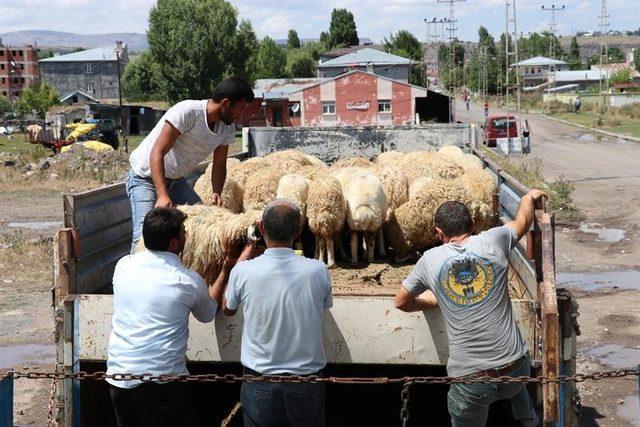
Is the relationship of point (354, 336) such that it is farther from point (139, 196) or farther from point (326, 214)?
point (326, 214)

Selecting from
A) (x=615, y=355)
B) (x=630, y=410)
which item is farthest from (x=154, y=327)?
(x=615, y=355)

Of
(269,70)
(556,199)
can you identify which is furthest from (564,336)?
(269,70)

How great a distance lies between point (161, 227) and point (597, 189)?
2040 cm

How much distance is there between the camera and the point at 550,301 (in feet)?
13.4

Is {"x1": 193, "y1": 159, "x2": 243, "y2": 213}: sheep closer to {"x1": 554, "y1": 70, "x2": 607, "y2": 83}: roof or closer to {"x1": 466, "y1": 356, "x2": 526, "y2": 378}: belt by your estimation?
{"x1": 466, "y1": 356, "x2": 526, "y2": 378}: belt

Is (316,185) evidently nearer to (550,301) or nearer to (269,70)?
(550,301)

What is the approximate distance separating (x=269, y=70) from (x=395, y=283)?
95407 mm

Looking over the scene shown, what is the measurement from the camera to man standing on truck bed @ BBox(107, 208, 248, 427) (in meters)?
4.06

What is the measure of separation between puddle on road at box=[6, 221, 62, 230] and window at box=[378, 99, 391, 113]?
1308 inches

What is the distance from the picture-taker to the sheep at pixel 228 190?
7.61 meters

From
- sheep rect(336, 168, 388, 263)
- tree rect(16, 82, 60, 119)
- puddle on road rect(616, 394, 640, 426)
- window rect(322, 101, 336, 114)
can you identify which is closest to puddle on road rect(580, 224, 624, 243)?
puddle on road rect(616, 394, 640, 426)

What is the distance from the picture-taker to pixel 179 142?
5914 millimetres

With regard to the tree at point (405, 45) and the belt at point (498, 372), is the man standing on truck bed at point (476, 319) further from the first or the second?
the tree at point (405, 45)

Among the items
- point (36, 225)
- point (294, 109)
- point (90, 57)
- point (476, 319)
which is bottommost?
point (36, 225)
